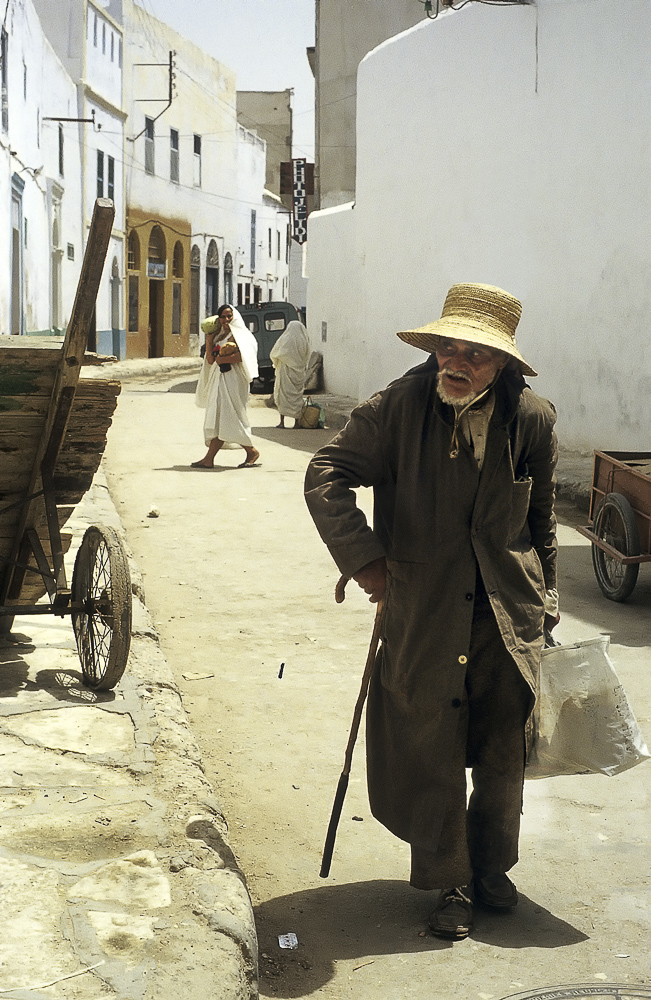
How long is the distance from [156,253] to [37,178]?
43.2ft

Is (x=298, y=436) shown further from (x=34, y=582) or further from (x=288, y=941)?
(x=288, y=941)

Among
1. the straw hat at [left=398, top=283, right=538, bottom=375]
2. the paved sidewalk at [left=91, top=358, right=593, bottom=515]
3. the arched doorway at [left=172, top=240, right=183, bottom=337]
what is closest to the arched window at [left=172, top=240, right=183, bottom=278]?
the arched doorway at [left=172, top=240, right=183, bottom=337]

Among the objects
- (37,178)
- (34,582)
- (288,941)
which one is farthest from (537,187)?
(37,178)

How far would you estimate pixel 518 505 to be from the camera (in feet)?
9.82

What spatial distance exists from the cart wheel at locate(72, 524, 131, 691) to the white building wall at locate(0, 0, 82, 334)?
511 inches

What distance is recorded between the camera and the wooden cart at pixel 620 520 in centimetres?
652

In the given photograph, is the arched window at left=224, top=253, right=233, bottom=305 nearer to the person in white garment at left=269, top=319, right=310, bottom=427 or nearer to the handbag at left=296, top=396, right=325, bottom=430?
the person in white garment at left=269, top=319, right=310, bottom=427

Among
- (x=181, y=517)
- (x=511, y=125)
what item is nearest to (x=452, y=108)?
(x=511, y=125)

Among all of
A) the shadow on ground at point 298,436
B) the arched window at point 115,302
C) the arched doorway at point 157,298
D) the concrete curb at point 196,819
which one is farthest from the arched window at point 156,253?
the concrete curb at point 196,819

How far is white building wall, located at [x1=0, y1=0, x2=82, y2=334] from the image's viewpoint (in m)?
17.4

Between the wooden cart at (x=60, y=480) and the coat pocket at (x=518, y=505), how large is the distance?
1.50 m

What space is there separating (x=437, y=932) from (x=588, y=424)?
29.8 ft

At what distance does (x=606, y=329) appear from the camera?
11195mm

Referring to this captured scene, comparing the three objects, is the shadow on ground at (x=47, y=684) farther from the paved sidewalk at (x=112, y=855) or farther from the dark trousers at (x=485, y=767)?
the dark trousers at (x=485, y=767)
